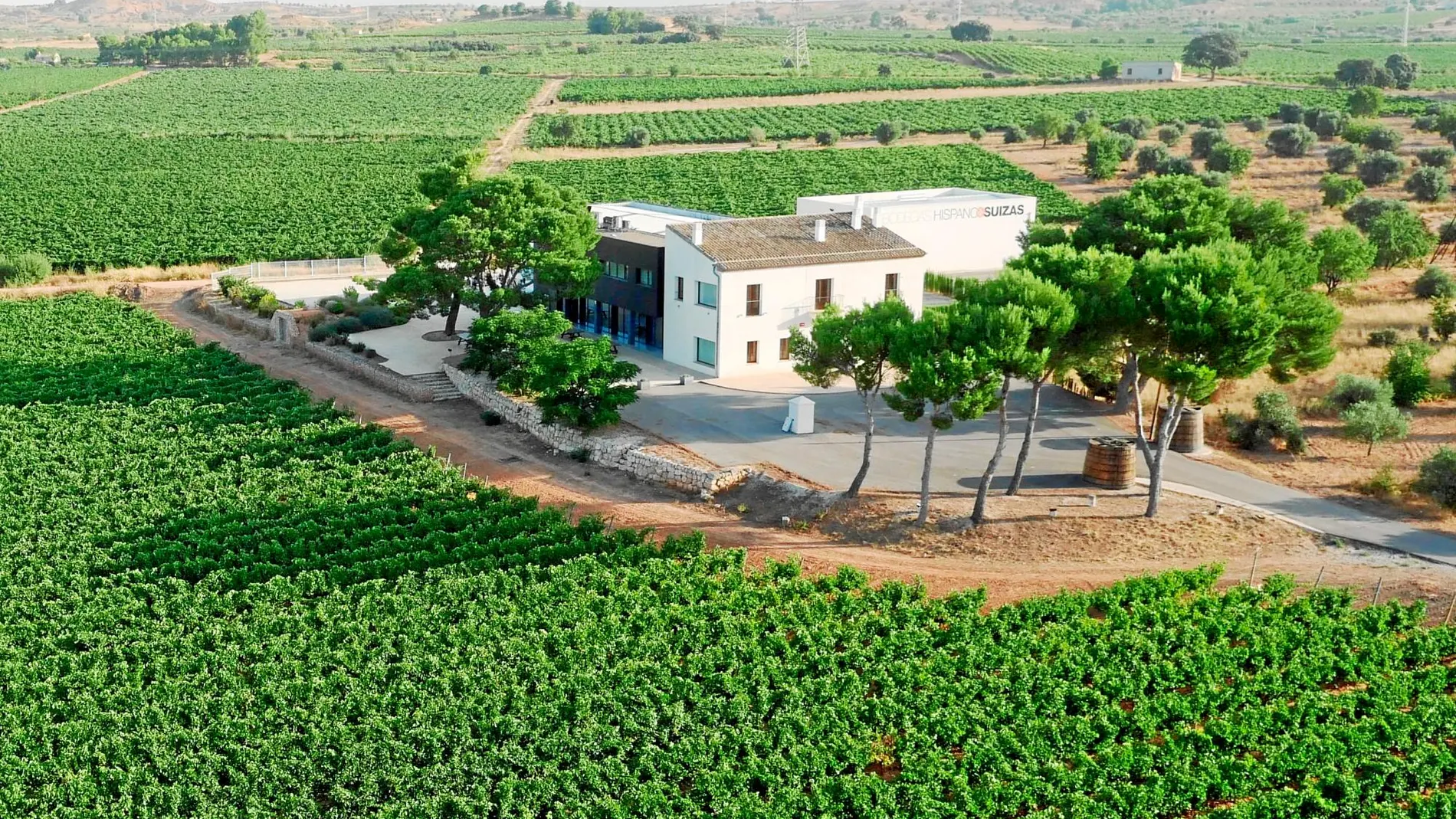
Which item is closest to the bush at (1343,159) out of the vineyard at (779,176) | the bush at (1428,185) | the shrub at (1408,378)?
the bush at (1428,185)

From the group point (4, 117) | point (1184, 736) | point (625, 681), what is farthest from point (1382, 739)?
point (4, 117)

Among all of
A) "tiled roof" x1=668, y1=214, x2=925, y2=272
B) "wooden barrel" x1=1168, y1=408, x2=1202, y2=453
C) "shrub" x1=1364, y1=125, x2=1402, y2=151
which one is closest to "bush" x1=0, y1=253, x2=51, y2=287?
"tiled roof" x1=668, y1=214, x2=925, y2=272

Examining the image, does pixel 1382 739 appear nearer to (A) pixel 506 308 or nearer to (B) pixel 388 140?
(A) pixel 506 308

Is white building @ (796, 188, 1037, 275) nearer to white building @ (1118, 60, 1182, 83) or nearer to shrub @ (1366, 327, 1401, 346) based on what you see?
shrub @ (1366, 327, 1401, 346)

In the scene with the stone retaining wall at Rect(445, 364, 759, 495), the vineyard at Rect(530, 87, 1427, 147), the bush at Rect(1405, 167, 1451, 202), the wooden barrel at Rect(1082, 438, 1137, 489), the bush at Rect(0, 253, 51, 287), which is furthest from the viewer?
the vineyard at Rect(530, 87, 1427, 147)

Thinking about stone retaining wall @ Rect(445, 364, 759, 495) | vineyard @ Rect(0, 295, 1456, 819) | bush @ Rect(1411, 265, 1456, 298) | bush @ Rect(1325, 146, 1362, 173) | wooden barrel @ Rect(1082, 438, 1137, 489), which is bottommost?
vineyard @ Rect(0, 295, 1456, 819)

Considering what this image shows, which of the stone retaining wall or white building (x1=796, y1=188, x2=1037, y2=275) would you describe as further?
white building (x1=796, y1=188, x2=1037, y2=275)

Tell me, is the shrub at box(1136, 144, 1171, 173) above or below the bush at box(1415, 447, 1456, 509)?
above
